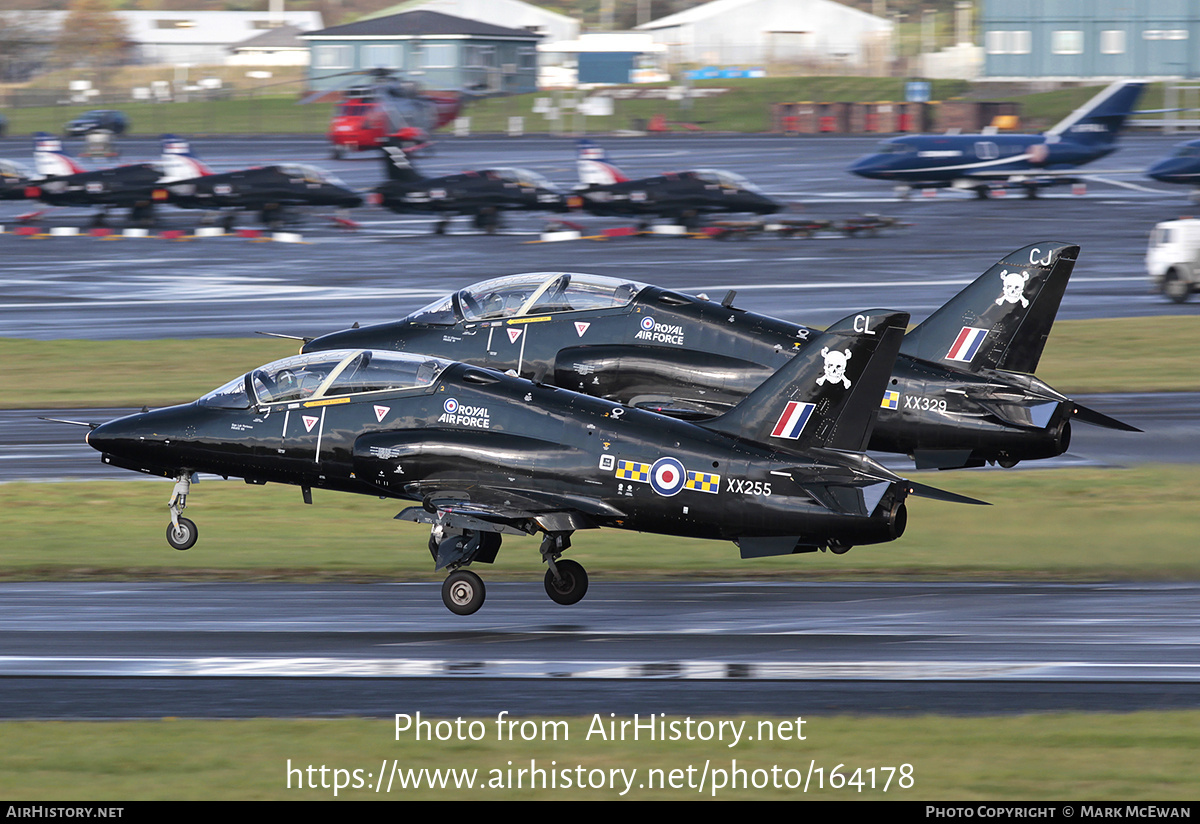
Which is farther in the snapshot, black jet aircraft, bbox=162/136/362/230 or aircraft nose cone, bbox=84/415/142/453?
black jet aircraft, bbox=162/136/362/230

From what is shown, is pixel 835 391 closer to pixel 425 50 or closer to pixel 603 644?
pixel 603 644

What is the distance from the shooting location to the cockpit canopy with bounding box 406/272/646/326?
24969mm

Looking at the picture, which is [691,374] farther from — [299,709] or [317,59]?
[317,59]

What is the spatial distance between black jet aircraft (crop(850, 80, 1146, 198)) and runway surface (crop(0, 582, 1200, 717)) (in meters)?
59.6

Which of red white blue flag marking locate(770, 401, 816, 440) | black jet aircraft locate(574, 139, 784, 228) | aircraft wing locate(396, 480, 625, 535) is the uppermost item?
black jet aircraft locate(574, 139, 784, 228)

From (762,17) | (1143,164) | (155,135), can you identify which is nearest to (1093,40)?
(1143,164)

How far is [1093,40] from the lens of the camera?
113500 millimetres

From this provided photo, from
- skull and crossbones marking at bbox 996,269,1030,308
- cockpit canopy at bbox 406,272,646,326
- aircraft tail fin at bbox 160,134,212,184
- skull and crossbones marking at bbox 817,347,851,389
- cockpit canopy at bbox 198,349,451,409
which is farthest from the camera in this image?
aircraft tail fin at bbox 160,134,212,184

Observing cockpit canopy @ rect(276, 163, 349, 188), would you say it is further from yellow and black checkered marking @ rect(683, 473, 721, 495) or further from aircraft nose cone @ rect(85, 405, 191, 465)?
yellow and black checkered marking @ rect(683, 473, 721, 495)

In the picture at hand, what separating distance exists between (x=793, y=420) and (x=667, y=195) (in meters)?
46.0

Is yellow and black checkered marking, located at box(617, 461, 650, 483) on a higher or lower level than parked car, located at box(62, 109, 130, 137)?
lower

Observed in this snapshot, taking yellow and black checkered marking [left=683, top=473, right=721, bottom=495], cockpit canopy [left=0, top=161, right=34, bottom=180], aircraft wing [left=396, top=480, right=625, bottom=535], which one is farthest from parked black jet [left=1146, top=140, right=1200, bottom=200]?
aircraft wing [left=396, top=480, right=625, bottom=535]

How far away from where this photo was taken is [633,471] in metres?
18.2

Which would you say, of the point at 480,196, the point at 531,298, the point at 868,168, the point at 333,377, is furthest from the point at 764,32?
the point at 333,377
